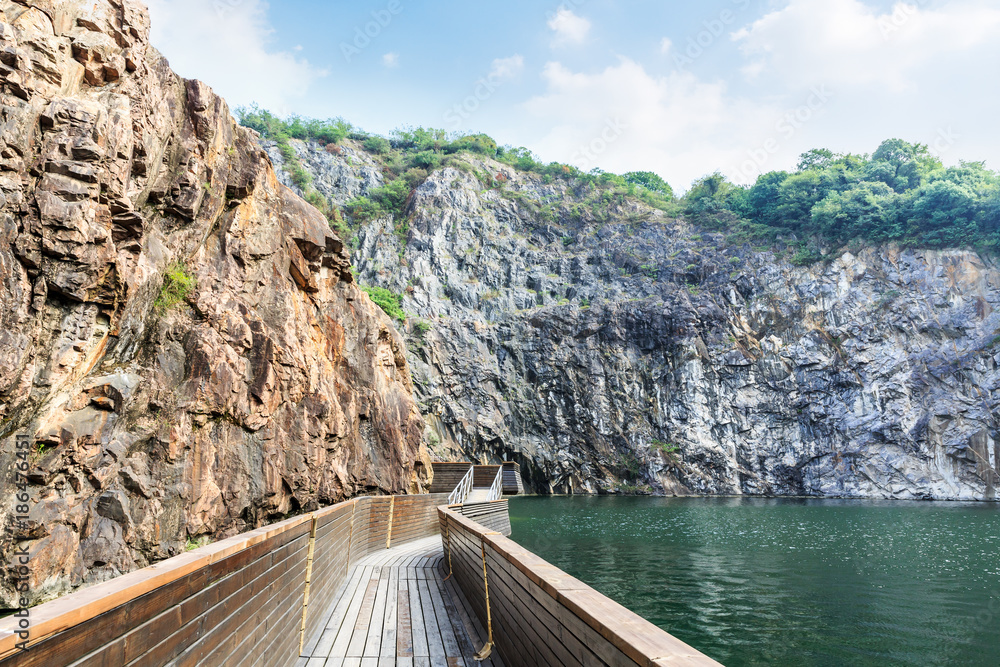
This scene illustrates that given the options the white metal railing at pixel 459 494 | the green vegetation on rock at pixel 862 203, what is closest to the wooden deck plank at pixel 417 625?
the white metal railing at pixel 459 494

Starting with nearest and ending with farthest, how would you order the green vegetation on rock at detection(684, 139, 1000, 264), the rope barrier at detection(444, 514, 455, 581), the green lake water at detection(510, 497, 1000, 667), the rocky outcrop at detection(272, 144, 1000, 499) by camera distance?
the green lake water at detection(510, 497, 1000, 667) < the rope barrier at detection(444, 514, 455, 581) < the rocky outcrop at detection(272, 144, 1000, 499) < the green vegetation on rock at detection(684, 139, 1000, 264)

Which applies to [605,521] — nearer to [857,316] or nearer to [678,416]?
[678,416]

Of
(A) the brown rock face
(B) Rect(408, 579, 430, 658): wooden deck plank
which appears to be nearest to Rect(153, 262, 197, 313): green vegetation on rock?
(A) the brown rock face

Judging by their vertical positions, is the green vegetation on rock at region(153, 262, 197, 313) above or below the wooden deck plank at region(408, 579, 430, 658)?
above

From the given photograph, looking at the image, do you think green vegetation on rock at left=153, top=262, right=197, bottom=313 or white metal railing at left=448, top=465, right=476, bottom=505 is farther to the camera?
white metal railing at left=448, top=465, right=476, bottom=505

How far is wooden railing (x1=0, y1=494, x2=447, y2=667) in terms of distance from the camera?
1.57 metres

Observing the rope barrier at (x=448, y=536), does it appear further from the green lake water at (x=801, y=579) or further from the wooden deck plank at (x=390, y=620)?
the green lake water at (x=801, y=579)

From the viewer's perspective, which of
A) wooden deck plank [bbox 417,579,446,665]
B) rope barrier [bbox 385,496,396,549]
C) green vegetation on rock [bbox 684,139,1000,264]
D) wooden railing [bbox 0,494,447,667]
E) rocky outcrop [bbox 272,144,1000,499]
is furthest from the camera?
green vegetation on rock [bbox 684,139,1000,264]

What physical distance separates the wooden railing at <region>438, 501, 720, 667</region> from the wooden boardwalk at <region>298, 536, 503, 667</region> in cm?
41

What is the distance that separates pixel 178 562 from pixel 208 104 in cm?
1300

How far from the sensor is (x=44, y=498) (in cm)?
677

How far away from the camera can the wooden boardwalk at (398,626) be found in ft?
15.7

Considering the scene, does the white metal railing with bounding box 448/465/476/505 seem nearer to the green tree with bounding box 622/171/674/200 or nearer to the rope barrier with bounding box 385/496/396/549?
the rope barrier with bounding box 385/496/396/549

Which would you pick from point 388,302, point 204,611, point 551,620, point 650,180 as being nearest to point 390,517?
point 204,611
